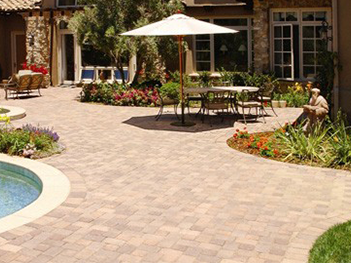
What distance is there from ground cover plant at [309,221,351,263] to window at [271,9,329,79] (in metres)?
13.3

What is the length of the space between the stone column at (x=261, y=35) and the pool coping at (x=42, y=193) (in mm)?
11583

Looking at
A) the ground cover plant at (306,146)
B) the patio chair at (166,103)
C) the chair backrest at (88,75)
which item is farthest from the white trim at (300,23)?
the chair backrest at (88,75)

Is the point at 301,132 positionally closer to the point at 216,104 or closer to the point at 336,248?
the point at 216,104

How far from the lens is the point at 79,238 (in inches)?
239

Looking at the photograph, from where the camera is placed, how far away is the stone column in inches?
755

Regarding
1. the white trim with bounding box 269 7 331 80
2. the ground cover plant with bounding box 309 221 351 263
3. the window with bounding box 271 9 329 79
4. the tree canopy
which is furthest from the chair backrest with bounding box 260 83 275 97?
the ground cover plant with bounding box 309 221 351 263

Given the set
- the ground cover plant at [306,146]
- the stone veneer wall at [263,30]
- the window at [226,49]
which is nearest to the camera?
the ground cover plant at [306,146]

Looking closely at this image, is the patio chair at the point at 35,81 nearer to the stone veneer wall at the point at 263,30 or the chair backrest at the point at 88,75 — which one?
the chair backrest at the point at 88,75

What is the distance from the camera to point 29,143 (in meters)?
10.8

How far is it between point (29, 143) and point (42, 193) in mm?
3180

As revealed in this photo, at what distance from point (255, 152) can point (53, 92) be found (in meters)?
14.1

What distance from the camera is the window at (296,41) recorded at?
18.8 m

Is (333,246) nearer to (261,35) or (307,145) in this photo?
(307,145)

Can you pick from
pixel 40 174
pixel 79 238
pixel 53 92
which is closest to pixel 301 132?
pixel 40 174
